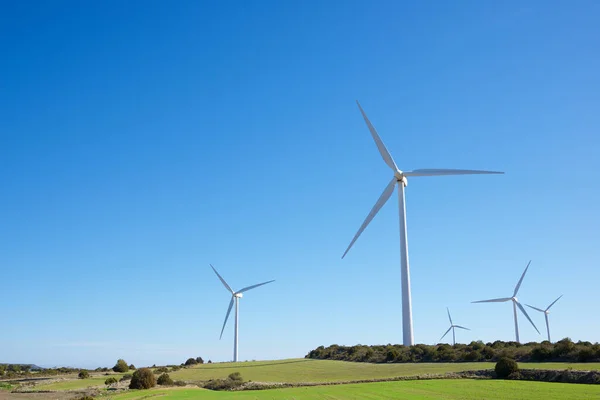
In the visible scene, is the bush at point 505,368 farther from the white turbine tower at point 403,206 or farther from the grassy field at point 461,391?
the white turbine tower at point 403,206

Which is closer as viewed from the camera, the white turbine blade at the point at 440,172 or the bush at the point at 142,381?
the bush at the point at 142,381

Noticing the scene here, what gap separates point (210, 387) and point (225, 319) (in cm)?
5902

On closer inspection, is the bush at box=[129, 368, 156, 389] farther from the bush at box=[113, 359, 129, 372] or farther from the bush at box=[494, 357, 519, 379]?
the bush at box=[113, 359, 129, 372]

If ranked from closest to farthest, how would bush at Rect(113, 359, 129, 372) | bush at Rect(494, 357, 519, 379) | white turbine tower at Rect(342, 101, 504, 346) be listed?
1. bush at Rect(494, 357, 519, 379)
2. white turbine tower at Rect(342, 101, 504, 346)
3. bush at Rect(113, 359, 129, 372)

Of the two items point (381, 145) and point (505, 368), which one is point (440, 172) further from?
point (505, 368)

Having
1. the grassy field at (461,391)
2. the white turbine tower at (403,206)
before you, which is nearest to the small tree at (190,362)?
the white turbine tower at (403,206)

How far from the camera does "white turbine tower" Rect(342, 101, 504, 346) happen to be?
6719cm

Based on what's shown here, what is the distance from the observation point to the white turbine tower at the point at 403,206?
67188mm

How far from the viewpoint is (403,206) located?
7244 cm

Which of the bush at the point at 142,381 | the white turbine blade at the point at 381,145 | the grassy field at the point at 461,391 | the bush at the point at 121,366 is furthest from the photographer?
the bush at the point at 121,366

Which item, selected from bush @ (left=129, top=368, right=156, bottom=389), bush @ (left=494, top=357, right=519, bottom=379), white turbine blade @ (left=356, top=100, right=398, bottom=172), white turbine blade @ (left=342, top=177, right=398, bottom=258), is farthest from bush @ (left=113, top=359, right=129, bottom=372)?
bush @ (left=494, top=357, right=519, bottom=379)

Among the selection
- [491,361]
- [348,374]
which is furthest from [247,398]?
[491,361]

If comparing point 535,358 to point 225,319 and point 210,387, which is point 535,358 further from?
point 225,319

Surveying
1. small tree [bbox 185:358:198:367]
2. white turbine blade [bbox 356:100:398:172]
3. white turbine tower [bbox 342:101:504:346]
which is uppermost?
white turbine blade [bbox 356:100:398:172]
